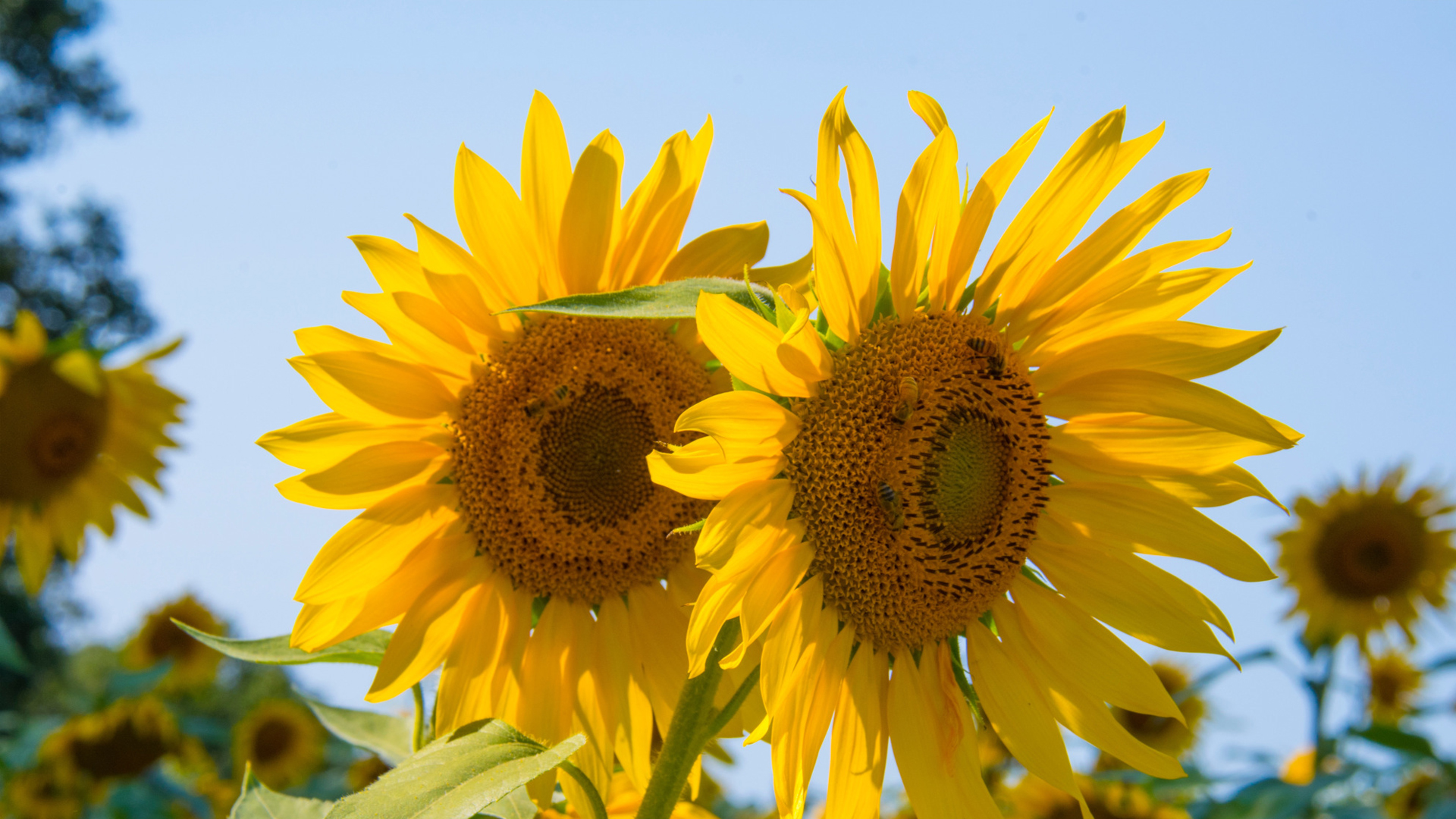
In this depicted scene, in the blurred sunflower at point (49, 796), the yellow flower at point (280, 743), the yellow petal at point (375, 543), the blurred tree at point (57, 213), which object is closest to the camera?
the yellow petal at point (375, 543)

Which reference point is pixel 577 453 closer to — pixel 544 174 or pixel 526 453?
pixel 526 453

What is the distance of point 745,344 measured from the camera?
1491 millimetres

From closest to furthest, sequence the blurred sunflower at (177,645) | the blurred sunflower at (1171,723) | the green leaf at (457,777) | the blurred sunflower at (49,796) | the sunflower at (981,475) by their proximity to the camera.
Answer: the green leaf at (457,777) → the sunflower at (981,475) → the blurred sunflower at (1171,723) → the blurred sunflower at (49,796) → the blurred sunflower at (177,645)

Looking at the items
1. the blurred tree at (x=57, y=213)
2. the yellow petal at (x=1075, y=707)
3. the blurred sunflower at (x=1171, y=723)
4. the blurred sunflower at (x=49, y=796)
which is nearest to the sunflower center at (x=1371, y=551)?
A: the blurred sunflower at (x=1171, y=723)

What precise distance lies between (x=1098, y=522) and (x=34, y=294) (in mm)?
22383

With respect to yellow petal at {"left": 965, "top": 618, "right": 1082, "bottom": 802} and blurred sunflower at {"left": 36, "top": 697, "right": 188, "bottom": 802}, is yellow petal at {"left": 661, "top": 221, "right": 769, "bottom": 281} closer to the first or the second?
yellow petal at {"left": 965, "top": 618, "right": 1082, "bottom": 802}

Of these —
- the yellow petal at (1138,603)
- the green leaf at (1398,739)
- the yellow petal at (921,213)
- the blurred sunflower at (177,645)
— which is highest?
the yellow petal at (921,213)

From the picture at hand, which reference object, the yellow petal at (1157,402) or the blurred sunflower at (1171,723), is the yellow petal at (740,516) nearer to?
the yellow petal at (1157,402)

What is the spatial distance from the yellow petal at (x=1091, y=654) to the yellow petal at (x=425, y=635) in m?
1.00

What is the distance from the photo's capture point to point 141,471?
5.49 metres

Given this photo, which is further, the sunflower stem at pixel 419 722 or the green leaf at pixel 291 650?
the sunflower stem at pixel 419 722

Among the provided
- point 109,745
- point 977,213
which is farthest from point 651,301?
point 109,745

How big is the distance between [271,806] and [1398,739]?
3820 millimetres

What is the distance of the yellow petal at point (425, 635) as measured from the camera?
6.25ft
